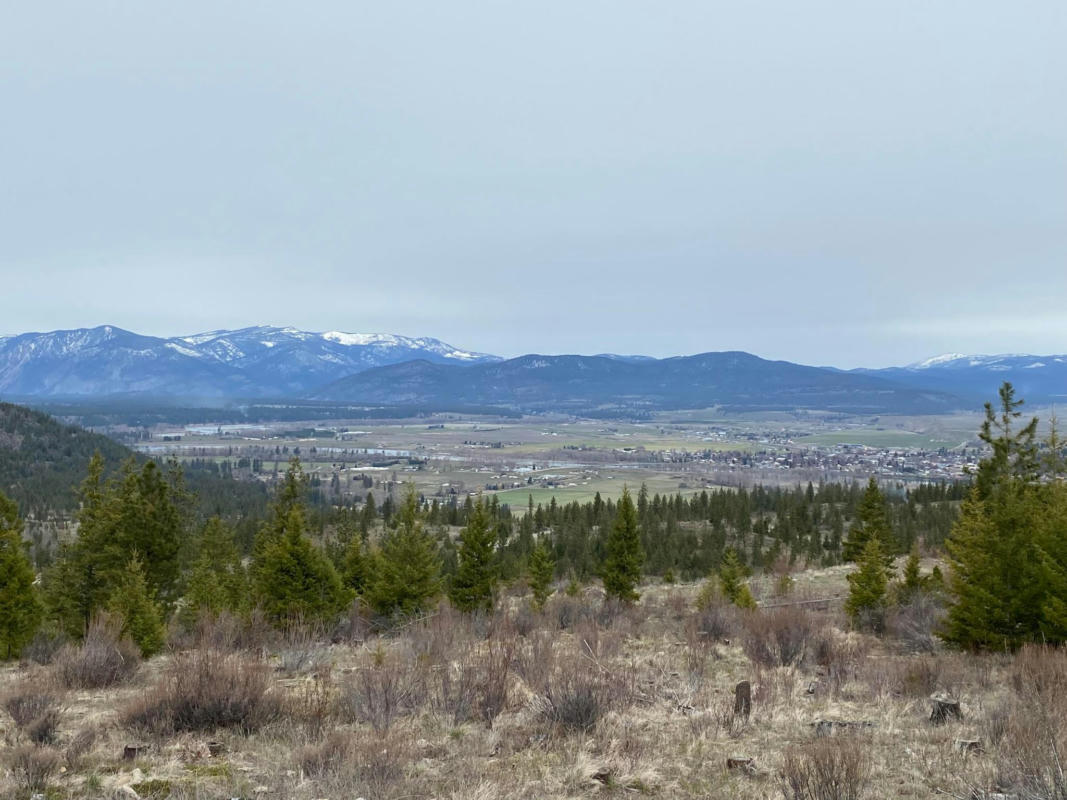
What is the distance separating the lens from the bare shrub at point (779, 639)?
12.5 meters

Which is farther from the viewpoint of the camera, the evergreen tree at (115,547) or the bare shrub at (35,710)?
the evergreen tree at (115,547)

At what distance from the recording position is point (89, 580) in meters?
28.6

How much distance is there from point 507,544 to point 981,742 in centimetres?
6475

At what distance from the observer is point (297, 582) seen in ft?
76.6

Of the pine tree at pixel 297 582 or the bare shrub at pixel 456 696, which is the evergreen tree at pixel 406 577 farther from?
the bare shrub at pixel 456 696

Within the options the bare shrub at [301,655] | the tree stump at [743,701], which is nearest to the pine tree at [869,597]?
the tree stump at [743,701]

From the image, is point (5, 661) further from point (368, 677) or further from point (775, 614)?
point (775, 614)

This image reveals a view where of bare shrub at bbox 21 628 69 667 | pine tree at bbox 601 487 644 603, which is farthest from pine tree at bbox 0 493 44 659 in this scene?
pine tree at bbox 601 487 644 603

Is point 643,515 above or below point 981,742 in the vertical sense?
below

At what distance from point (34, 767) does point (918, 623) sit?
20220 millimetres

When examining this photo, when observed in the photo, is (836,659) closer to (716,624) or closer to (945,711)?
(945,711)

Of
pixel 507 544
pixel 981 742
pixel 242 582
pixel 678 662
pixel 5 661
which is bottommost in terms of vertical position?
pixel 507 544

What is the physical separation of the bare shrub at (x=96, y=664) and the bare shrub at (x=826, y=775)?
11062 millimetres

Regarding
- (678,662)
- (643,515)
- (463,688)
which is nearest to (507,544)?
(643,515)
